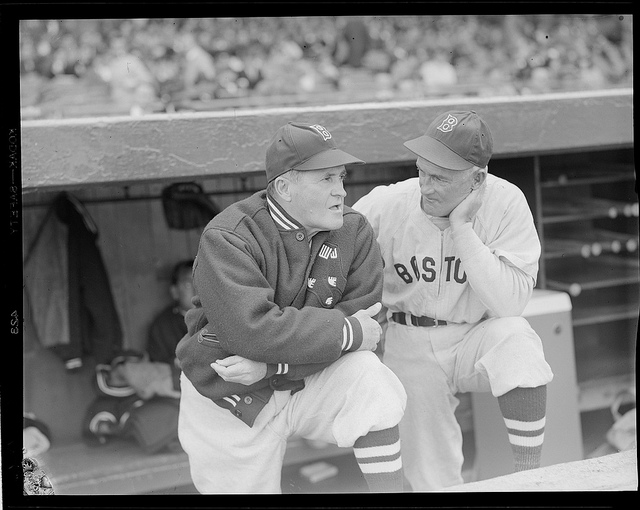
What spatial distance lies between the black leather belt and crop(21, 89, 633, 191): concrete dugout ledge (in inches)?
27.8

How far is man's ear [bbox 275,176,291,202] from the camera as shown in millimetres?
2004

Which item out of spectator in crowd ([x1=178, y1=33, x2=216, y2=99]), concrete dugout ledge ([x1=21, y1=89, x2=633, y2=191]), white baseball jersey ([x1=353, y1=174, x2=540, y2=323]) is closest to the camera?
white baseball jersey ([x1=353, y1=174, x2=540, y2=323])

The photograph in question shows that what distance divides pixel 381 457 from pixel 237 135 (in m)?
1.32

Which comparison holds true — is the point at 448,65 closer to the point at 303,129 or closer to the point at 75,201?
the point at 75,201

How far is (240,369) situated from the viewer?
188 cm

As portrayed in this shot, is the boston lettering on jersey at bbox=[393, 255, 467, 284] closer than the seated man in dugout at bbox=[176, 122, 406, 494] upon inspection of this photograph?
No

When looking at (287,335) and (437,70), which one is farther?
(437,70)

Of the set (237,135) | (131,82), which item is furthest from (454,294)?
(131,82)

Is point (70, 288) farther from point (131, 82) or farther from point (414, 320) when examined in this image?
point (414, 320)

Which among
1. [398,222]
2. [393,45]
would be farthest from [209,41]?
[398,222]

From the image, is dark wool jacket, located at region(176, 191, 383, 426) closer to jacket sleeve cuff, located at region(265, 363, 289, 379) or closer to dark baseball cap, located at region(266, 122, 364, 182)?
jacket sleeve cuff, located at region(265, 363, 289, 379)

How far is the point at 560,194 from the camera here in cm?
398

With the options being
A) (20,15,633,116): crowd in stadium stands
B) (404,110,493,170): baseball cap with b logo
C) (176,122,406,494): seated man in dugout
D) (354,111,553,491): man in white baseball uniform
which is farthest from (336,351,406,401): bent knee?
(20,15,633,116): crowd in stadium stands

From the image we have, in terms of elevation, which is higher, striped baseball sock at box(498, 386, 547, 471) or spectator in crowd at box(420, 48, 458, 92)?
spectator in crowd at box(420, 48, 458, 92)
